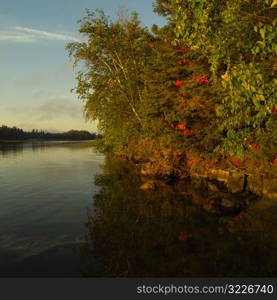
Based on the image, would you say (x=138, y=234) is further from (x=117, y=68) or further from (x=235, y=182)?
(x=117, y=68)

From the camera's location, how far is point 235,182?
18297 millimetres

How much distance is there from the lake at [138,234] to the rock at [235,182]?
420 mm

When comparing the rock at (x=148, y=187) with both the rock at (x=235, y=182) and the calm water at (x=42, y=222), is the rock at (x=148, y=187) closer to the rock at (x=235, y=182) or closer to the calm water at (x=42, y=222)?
the calm water at (x=42, y=222)

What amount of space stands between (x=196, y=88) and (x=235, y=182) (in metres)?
7.19

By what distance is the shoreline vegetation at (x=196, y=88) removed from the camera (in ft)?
22.5

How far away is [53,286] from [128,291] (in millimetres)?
2227

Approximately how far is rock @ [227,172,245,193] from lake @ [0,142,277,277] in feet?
1.38

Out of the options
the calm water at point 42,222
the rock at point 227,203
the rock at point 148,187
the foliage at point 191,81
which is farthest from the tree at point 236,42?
the rock at point 148,187

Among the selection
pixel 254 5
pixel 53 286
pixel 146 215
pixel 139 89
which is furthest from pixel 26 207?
pixel 139 89

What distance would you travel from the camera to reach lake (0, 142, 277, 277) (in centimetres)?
846

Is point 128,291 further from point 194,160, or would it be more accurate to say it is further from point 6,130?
point 6,130

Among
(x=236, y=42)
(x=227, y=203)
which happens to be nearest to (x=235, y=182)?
(x=227, y=203)

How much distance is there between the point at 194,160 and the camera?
72.2 ft

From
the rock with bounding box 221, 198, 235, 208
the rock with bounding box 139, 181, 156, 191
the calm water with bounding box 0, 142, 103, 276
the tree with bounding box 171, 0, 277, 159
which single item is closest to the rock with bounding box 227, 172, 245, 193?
the rock with bounding box 221, 198, 235, 208
